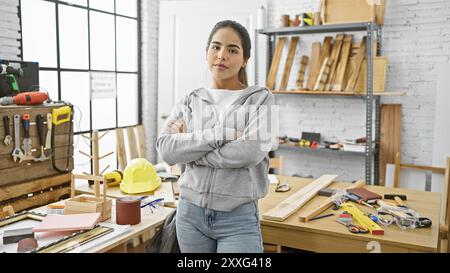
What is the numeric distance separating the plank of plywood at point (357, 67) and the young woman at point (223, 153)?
2.42 meters

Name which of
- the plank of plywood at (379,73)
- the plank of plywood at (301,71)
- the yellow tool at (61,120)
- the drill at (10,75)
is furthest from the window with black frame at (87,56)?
the plank of plywood at (379,73)

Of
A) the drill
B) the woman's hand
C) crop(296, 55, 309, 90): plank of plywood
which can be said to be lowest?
the woman's hand

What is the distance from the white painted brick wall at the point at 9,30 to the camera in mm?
2857

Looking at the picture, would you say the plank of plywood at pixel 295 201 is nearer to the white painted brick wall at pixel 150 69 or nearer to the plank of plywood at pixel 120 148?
the plank of plywood at pixel 120 148

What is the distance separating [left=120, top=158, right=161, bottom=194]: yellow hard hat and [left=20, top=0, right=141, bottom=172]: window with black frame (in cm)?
119

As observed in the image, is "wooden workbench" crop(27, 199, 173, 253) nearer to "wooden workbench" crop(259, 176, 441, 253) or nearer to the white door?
"wooden workbench" crop(259, 176, 441, 253)


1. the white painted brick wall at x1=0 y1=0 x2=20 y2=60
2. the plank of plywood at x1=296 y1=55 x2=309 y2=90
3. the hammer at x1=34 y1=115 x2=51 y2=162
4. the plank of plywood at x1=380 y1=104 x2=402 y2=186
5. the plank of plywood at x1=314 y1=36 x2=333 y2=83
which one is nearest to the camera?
the hammer at x1=34 y1=115 x2=51 y2=162

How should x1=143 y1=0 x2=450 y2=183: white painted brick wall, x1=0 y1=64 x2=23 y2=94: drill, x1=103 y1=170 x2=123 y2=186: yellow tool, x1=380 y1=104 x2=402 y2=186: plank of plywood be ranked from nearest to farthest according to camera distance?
x1=0 y1=64 x2=23 y2=94: drill, x1=103 y1=170 x2=123 y2=186: yellow tool, x1=143 y1=0 x2=450 y2=183: white painted brick wall, x1=380 y1=104 x2=402 y2=186: plank of plywood

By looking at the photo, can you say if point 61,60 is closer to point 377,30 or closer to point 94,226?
point 94,226

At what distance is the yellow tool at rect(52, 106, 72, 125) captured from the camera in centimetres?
233

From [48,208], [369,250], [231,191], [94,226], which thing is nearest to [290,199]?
[369,250]

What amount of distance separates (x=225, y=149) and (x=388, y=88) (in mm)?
2872

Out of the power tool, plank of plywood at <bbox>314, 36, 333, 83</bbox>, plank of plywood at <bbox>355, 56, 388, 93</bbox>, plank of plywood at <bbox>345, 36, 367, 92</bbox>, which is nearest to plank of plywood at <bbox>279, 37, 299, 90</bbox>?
plank of plywood at <bbox>314, 36, 333, 83</bbox>

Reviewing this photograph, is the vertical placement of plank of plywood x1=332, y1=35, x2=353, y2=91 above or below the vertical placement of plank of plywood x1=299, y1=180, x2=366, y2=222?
above
